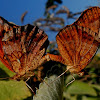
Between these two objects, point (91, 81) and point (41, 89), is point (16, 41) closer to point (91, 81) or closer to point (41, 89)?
point (41, 89)

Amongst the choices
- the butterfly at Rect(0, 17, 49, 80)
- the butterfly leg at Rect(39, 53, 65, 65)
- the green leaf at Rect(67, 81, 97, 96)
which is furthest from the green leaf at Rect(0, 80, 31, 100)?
the green leaf at Rect(67, 81, 97, 96)

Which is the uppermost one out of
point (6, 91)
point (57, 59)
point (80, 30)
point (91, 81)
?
point (80, 30)

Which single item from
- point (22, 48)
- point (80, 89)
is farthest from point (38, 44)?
point (80, 89)

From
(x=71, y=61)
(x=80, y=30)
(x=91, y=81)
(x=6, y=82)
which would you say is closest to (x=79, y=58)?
(x=71, y=61)

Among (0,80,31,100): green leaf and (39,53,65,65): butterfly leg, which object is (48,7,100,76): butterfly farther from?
(0,80,31,100): green leaf

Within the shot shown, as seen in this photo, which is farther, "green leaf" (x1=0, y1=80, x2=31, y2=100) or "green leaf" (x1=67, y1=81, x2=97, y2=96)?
"green leaf" (x1=67, y1=81, x2=97, y2=96)

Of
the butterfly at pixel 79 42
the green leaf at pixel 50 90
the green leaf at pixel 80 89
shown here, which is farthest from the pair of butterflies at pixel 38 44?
the green leaf at pixel 80 89

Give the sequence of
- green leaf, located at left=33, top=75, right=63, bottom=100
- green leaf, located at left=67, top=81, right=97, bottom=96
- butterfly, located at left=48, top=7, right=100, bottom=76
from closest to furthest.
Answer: green leaf, located at left=33, top=75, right=63, bottom=100 < butterfly, located at left=48, top=7, right=100, bottom=76 < green leaf, located at left=67, top=81, right=97, bottom=96
